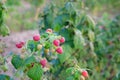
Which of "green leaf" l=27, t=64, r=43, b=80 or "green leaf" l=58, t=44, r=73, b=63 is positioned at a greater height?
"green leaf" l=27, t=64, r=43, b=80

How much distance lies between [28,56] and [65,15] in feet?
3.35

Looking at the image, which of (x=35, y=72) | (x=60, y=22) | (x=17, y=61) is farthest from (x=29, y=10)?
(x=35, y=72)

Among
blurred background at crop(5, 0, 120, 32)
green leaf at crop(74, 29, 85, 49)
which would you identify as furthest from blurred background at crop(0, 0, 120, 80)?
green leaf at crop(74, 29, 85, 49)

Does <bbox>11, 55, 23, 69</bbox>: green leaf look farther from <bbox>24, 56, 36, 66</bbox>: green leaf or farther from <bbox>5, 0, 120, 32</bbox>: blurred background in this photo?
<bbox>5, 0, 120, 32</bbox>: blurred background

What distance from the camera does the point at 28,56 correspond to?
2.57m

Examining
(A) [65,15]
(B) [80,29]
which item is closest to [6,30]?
(A) [65,15]

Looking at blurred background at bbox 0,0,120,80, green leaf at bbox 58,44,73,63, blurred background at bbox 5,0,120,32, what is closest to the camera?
green leaf at bbox 58,44,73,63

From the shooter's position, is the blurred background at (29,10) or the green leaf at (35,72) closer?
the green leaf at (35,72)

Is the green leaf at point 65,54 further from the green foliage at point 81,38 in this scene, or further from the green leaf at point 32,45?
the green leaf at point 32,45

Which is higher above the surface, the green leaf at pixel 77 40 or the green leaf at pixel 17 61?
the green leaf at pixel 17 61

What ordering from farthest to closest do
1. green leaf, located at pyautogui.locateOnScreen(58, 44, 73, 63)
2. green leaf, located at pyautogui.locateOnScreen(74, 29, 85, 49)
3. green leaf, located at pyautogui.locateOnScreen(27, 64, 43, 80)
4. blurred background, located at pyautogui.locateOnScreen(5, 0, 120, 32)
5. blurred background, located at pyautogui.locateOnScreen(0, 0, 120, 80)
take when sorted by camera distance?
blurred background, located at pyautogui.locateOnScreen(5, 0, 120, 32)
blurred background, located at pyautogui.locateOnScreen(0, 0, 120, 80)
green leaf, located at pyautogui.locateOnScreen(74, 29, 85, 49)
green leaf, located at pyautogui.locateOnScreen(58, 44, 73, 63)
green leaf, located at pyautogui.locateOnScreen(27, 64, 43, 80)

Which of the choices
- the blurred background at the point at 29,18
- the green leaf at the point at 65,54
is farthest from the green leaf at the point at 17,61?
the blurred background at the point at 29,18

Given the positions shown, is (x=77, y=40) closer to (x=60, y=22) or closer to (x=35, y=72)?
(x=60, y=22)

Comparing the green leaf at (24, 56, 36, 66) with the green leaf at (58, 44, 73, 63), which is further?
the green leaf at (58, 44, 73, 63)
